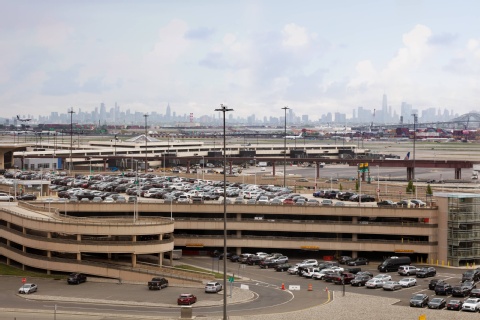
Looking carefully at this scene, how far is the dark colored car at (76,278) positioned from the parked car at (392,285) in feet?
70.6

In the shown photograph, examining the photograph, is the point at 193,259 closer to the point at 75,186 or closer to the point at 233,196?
the point at 233,196

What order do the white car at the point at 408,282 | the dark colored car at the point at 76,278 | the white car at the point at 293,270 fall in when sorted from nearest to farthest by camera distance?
the white car at the point at 408,282 < the dark colored car at the point at 76,278 < the white car at the point at 293,270

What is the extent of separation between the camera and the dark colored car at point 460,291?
180 ft

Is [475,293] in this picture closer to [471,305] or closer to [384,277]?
[471,305]

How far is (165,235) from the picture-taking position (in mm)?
66250

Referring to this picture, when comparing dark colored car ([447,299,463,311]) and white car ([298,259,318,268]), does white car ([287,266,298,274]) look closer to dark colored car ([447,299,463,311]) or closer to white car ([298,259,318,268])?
white car ([298,259,318,268])

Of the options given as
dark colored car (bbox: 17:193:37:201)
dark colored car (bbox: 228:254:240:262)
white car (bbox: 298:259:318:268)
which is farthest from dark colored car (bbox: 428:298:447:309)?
dark colored car (bbox: 17:193:37:201)

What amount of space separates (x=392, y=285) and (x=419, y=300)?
5.87 m

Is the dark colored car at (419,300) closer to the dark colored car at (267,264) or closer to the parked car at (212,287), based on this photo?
the parked car at (212,287)

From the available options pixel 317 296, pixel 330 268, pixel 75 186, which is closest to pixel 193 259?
pixel 330 268

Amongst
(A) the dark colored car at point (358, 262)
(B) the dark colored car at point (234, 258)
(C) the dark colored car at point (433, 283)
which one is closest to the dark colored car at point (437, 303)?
(C) the dark colored car at point (433, 283)

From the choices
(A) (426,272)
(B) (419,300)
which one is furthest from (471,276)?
(B) (419,300)

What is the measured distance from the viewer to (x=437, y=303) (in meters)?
51.1

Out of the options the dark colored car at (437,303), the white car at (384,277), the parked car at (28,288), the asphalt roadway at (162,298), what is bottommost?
the asphalt roadway at (162,298)
